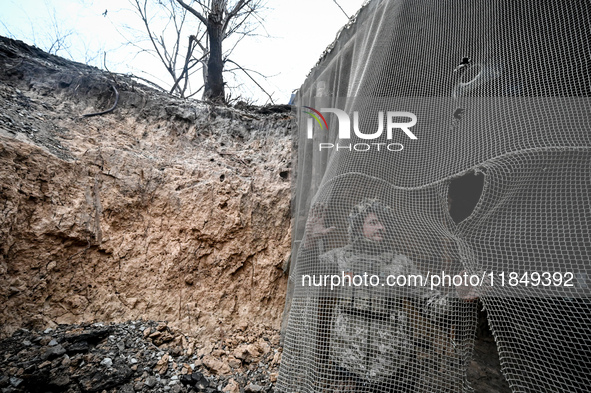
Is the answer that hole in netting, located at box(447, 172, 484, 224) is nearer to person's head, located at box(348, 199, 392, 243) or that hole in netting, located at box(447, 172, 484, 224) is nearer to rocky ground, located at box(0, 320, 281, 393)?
person's head, located at box(348, 199, 392, 243)

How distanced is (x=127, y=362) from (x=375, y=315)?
164cm

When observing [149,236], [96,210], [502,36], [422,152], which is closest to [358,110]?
[422,152]

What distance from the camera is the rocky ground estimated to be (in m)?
1.71

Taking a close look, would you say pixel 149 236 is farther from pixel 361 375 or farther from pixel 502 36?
pixel 502 36

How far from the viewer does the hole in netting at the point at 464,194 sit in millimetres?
1545

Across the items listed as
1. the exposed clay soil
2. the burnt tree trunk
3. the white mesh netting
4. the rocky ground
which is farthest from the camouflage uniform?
the burnt tree trunk

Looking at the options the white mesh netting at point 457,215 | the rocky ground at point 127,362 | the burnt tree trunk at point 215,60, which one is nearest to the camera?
the white mesh netting at point 457,215

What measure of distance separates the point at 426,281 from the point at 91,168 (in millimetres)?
2664

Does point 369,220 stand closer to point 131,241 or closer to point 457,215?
point 457,215

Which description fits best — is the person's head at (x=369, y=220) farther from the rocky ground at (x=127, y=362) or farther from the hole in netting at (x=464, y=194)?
the rocky ground at (x=127, y=362)

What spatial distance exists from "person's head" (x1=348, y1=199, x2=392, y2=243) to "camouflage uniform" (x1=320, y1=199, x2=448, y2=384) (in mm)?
25

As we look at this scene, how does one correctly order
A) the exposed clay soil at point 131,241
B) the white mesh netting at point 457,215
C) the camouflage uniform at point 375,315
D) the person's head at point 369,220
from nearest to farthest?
the white mesh netting at point 457,215, the camouflage uniform at point 375,315, the person's head at point 369,220, the exposed clay soil at point 131,241

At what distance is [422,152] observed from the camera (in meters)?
1.64

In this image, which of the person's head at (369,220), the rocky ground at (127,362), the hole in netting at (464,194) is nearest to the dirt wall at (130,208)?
the rocky ground at (127,362)
